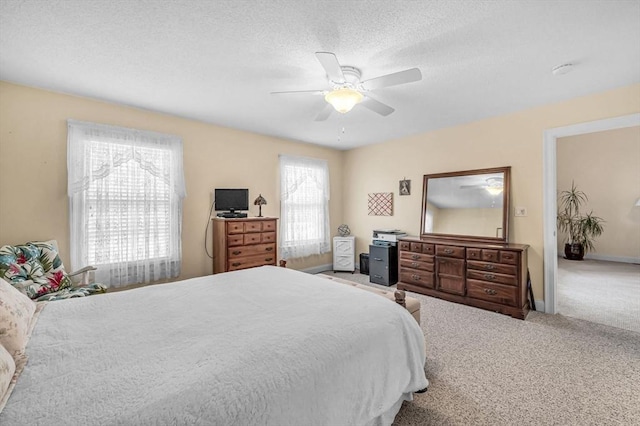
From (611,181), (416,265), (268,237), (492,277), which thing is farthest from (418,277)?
(611,181)

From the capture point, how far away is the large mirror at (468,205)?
3.86 metres

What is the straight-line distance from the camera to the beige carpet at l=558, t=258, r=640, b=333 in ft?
10.7

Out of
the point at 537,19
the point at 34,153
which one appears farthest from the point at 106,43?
the point at 537,19

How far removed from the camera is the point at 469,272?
368 centimetres

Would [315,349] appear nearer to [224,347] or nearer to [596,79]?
[224,347]

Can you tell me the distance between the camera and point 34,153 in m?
2.92

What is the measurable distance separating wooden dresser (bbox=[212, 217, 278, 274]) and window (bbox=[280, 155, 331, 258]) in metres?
0.80

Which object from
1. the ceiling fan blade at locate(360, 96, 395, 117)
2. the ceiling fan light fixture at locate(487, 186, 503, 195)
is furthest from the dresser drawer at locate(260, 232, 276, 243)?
the ceiling fan light fixture at locate(487, 186, 503, 195)

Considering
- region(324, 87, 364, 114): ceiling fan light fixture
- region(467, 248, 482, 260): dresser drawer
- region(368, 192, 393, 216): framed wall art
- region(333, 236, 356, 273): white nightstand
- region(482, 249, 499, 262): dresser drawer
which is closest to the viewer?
region(324, 87, 364, 114): ceiling fan light fixture

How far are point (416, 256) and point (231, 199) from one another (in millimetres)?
2890

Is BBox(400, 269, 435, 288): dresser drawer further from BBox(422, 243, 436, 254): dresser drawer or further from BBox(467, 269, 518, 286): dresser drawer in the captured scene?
BBox(467, 269, 518, 286): dresser drawer

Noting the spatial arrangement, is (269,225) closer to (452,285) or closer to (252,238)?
(252,238)

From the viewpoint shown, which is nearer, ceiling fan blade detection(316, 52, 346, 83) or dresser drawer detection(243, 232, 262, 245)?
ceiling fan blade detection(316, 52, 346, 83)

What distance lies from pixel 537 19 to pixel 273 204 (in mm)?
3976
